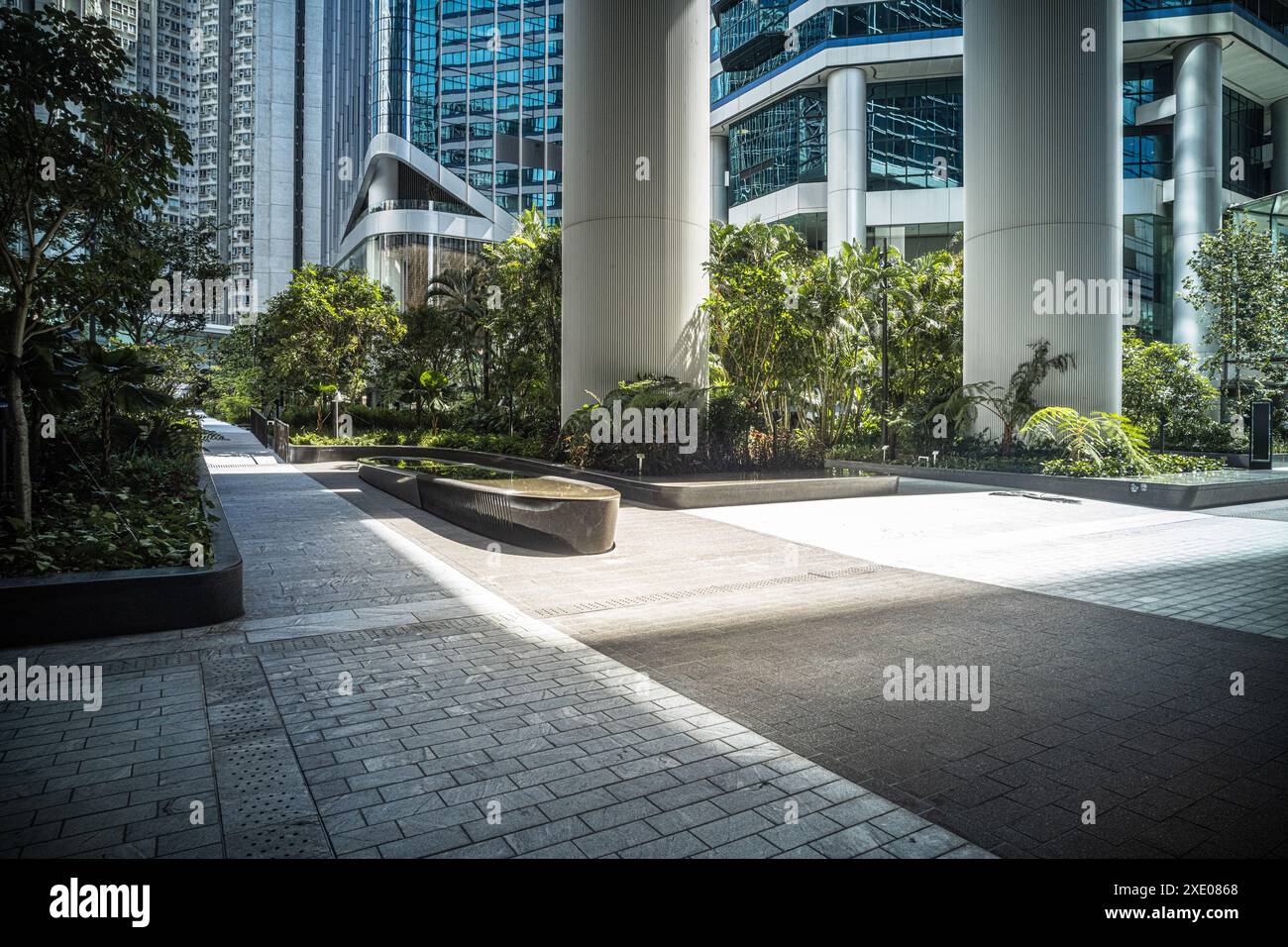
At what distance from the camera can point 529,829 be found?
133 inches

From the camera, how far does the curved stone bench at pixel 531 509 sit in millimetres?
9914

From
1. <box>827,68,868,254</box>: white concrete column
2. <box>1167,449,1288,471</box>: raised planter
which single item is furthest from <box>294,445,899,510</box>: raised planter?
<box>827,68,868,254</box>: white concrete column

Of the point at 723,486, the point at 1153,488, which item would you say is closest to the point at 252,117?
the point at 723,486

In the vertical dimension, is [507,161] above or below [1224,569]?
above

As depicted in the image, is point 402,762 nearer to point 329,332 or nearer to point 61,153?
point 61,153

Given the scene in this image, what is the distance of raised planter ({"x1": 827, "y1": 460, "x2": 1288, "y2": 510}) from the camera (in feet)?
48.9

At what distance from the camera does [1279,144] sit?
48.5 metres

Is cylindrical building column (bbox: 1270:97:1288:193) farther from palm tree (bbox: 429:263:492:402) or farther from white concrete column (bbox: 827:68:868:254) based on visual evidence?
palm tree (bbox: 429:263:492:402)

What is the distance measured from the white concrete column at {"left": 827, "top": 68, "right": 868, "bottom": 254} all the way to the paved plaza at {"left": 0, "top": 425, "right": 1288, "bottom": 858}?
39380 millimetres

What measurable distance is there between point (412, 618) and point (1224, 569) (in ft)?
28.9

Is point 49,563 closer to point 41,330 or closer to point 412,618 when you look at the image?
point 41,330

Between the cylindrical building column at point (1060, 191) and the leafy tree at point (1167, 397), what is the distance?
535 centimetres

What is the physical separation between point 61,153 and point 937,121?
47.9 m
